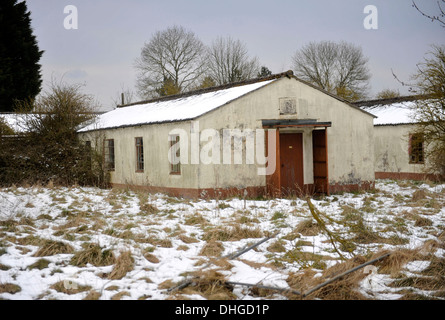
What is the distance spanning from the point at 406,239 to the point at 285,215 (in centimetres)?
324

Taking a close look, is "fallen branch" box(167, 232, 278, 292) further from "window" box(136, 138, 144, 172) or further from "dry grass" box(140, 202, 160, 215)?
"window" box(136, 138, 144, 172)

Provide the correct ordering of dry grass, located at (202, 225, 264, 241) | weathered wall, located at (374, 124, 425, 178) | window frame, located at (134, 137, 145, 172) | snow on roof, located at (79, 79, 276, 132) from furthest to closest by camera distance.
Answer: weathered wall, located at (374, 124, 425, 178), window frame, located at (134, 137, 145, 172), snow on roof, located at (79, 79, 276, 132), dry grass, located at (202, 225, 264, 241)

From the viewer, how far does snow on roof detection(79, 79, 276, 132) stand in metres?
15.7

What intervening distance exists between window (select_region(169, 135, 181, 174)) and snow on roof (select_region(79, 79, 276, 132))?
2.27 ft

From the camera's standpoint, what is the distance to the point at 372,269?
→ 6.33 meters

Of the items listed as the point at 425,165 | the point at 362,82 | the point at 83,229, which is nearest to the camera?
the point at 83,229

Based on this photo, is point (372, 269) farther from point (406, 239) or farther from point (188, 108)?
point (188, 108)

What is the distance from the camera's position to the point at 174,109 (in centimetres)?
1788

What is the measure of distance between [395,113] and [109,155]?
50.0ft

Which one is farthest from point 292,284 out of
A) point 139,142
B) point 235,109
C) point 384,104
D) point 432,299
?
point 384,104

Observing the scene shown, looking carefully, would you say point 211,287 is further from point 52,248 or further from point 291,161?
point 291,161

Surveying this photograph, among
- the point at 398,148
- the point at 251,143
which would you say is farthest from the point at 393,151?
the point at 251,143

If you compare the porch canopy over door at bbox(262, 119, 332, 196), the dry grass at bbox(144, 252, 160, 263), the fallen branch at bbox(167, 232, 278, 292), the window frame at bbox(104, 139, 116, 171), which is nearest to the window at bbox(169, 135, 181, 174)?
the porch canopy over door at bbox(262, 119, 332, 196)

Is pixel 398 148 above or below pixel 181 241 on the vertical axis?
above
